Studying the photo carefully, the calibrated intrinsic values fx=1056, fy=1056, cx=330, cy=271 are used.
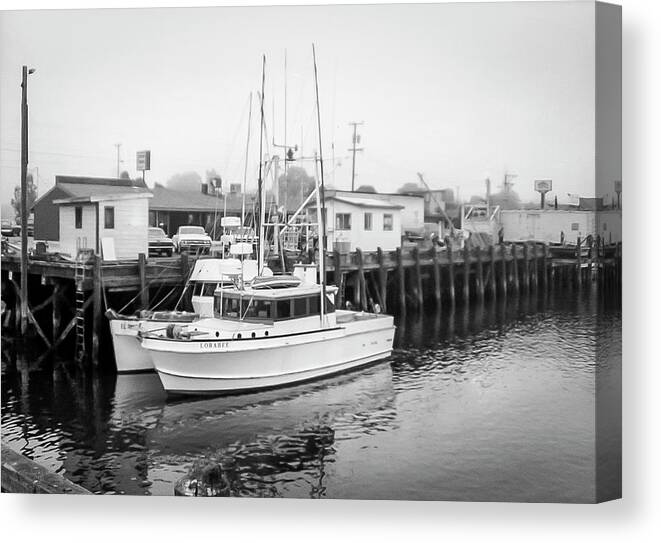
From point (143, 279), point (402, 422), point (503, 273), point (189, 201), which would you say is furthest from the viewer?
point (143, 279)

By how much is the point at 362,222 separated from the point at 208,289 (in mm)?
1395

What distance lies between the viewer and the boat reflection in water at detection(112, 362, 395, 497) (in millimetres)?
7812

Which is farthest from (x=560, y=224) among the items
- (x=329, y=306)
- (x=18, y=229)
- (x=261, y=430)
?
(x=18, y=229)

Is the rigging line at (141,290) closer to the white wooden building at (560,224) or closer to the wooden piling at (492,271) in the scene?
the wooden piling at (492,271)

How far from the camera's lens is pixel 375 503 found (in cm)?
773

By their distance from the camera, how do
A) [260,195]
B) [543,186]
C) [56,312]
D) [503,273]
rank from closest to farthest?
[543,186]
[503,273]
[260,195]
[56,312]

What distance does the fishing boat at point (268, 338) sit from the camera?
8.49 meters

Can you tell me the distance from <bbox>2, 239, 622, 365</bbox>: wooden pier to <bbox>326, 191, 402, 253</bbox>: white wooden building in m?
0.09

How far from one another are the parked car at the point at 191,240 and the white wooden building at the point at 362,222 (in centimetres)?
99

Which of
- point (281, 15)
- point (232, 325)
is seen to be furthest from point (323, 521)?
point (281, 15)

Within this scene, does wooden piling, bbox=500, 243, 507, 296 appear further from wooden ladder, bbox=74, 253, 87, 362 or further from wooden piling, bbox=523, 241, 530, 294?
wooden ladder, bbox=74, 253, 87, 362

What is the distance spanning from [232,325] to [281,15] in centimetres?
255

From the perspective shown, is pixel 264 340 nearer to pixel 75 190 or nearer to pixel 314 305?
pixel 314 305

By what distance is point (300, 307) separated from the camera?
344 inches
